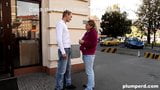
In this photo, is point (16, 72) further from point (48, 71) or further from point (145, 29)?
point (145, 29)

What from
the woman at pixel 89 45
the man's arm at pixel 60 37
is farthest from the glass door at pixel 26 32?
the woman at pixel 89 45

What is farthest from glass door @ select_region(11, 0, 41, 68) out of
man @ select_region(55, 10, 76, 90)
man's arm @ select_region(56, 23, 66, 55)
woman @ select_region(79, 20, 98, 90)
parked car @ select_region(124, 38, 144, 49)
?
parked car @ select_region(124, 38, 144, 49)

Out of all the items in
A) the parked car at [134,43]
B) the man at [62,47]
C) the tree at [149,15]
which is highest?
the tree at [149,15]

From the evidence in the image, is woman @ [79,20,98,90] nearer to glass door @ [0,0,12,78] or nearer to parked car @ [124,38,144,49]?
glass door @ [0,0,12,78]

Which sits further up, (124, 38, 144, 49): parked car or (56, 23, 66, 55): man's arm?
(56, 23, 66, 55): man's arm

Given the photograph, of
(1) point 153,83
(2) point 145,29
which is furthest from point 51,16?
(2) point 145,29

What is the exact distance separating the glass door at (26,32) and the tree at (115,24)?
3883 cm

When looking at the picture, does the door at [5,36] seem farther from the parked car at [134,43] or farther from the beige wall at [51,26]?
the parked car at [134,43]

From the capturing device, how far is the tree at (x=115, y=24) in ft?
152

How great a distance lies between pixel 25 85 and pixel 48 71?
149 cm

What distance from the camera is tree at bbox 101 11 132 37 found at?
46.3 m

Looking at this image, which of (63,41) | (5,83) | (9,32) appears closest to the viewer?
(63,41)

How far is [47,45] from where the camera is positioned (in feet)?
27.2

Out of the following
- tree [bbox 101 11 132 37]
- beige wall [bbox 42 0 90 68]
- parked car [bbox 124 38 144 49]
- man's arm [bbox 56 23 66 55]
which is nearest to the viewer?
man's arm [bbox 56 23 66 55]
